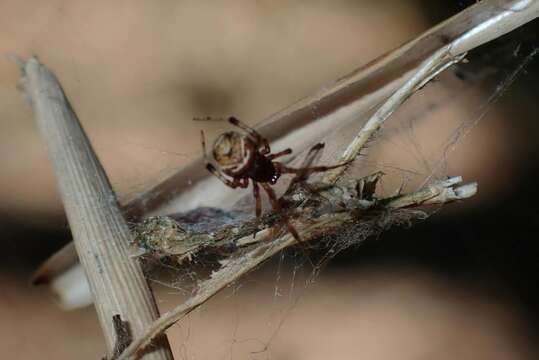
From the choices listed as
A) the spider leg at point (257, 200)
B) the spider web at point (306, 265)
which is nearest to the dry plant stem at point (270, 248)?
the spider leg at point (257, 200)

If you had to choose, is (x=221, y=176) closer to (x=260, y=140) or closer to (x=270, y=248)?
(x=260, y=140)

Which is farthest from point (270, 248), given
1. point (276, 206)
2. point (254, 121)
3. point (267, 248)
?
point (254, 121)

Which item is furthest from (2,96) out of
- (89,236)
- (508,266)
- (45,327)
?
(508,266)

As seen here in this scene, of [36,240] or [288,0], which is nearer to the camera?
[36,240]

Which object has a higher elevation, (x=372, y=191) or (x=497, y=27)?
(x=497, y=27)

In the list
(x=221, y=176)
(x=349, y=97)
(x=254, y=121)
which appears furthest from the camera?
(x=254, y=121)

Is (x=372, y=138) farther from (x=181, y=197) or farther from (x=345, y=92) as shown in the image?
(x=181, y=197)

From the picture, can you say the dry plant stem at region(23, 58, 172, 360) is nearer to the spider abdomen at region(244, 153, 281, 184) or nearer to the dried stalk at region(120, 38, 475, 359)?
the dried stalk at region(120, 38, 475, 359)
